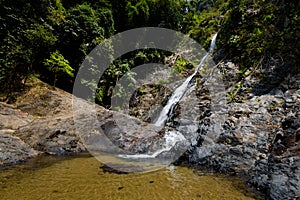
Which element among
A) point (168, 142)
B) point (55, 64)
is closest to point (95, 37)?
point (55, 64)

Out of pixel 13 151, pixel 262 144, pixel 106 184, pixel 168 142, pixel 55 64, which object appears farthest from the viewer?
pixel 55 64

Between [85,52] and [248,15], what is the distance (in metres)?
10.8

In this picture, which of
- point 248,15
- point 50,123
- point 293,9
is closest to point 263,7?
point 248,15

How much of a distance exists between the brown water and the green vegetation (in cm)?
643

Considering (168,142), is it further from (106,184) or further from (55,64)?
(55,64)

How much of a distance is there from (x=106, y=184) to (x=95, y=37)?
12789 mm

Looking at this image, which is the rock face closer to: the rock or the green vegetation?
the green vegetation

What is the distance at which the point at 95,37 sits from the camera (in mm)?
14773

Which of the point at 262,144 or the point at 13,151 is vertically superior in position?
the point at 262,144

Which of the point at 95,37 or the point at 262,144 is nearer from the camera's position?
the point at 262,144

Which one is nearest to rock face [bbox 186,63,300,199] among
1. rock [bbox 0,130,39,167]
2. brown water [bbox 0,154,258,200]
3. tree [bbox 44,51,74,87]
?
brown water [bbox 0,154,258,200]

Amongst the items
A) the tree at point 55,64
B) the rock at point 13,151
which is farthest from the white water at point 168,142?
the tree at point 55,64

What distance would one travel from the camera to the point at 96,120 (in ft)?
29.9

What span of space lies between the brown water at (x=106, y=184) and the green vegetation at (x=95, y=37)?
253 inches
